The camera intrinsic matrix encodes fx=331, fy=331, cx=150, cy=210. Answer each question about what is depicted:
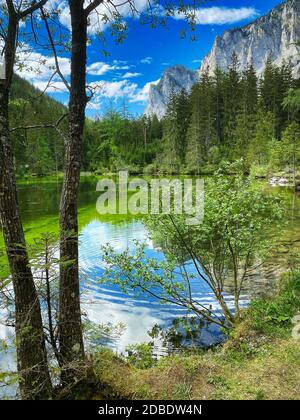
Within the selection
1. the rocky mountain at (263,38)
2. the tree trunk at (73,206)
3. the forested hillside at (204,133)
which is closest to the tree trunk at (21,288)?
the tree trunk at (73,206)

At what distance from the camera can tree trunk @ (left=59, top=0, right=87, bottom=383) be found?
451cm

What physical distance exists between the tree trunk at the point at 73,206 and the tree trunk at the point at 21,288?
0.39 metres

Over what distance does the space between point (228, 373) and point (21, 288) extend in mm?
3323

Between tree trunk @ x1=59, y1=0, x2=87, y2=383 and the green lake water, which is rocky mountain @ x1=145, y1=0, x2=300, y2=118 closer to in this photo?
the green lake water

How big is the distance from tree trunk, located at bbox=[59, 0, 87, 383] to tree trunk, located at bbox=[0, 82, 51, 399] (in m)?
0.39

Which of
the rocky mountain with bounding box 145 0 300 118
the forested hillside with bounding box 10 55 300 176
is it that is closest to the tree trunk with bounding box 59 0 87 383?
the forested hillside with bounding box 10 55 300 176

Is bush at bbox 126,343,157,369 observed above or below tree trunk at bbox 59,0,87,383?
below

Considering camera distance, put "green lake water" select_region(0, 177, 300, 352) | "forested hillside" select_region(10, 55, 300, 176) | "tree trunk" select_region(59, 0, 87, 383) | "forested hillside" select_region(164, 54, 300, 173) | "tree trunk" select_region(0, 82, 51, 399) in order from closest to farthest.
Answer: "tree trunk" select_region(0, 82, 51, 399) < "tree trunk" select_region(59, 0, 87, 383) < "green lake water" select_region(0, 177, 300, 352) < "forested hillside" select_region(10, 55, 300, 176) < "forested hillside" select_region(164, 54, 300, 173)

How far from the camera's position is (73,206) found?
15.2ft

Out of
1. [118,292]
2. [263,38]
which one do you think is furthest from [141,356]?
[263,38]

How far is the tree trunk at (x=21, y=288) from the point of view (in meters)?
3.97

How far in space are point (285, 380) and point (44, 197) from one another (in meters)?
32.0

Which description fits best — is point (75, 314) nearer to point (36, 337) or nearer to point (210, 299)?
point (36, 337)

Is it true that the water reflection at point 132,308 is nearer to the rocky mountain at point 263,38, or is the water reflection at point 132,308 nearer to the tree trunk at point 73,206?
the tree trunk at point 73,206
